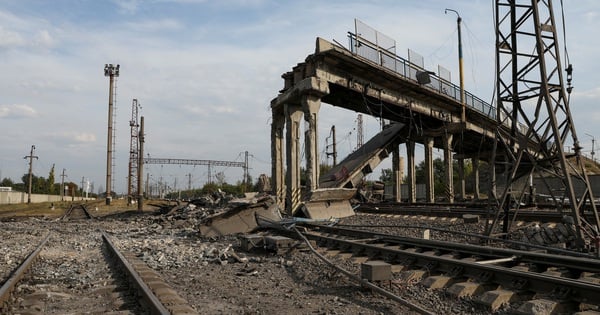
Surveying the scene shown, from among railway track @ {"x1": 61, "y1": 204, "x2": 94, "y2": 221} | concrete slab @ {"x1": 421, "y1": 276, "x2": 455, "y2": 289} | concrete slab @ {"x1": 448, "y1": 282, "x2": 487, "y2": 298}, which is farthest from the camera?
railway track @ {"x1": 61, "y1": 204, "x2": 94, "y2": 221}

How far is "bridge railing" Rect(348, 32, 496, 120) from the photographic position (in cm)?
2275

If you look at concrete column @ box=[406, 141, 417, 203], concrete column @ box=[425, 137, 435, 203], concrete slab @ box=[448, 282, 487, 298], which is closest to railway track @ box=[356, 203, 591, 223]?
concrete slab @ box=[448, 282, 487, 298]

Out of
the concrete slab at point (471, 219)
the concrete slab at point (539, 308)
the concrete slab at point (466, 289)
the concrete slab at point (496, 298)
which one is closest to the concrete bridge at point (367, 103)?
the concrete slab at point (471, 219)

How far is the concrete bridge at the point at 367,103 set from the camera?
71.0 ft

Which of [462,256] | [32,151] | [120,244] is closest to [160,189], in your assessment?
[32,151]

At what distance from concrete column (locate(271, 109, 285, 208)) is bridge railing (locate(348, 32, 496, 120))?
6.16 metres

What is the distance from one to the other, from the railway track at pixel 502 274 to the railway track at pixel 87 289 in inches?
135

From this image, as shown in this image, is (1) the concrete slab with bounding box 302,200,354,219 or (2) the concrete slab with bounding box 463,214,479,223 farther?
(1) the concrete slab with bounding box 302,200,354,219

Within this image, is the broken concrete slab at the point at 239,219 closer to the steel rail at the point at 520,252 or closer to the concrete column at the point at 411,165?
the steel rail at the point at 520,252

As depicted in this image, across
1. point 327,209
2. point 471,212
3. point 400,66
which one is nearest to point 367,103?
point 400,66

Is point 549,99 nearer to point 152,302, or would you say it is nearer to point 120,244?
point 152,302

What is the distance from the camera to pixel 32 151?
68812mm

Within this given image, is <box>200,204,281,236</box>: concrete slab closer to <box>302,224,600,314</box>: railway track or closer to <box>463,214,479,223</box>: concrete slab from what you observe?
<box>302,224,600,314</box>: railway track

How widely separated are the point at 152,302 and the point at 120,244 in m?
8.44
